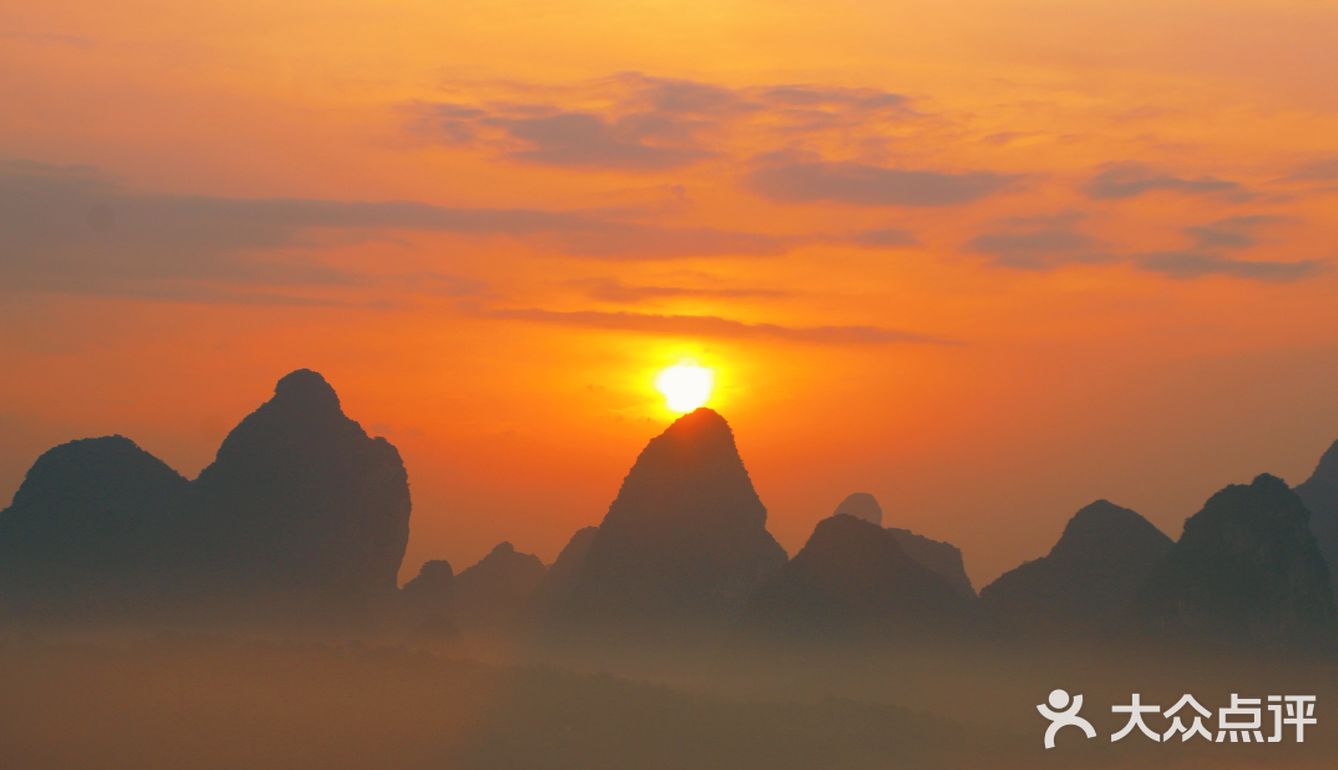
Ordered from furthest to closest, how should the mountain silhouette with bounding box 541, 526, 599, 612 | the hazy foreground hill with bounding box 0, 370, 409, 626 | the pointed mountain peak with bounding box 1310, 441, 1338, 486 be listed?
the mountain silhouette with bounding box 541, 526, 599, 612
the pointed mountain peak with bounding box 1310, 441, 1338, 486
the hazy foreground hill with bounding box 0, 370, 409, 626

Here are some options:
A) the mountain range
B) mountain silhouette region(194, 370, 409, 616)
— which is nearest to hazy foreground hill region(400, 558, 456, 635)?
the mountain range

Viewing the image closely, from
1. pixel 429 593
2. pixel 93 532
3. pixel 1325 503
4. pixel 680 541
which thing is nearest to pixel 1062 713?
pixel 1325 503

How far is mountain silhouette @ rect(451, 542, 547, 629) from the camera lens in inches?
5368

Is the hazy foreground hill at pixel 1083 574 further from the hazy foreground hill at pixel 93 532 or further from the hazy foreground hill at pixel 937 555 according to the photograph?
the hazy foreground hill at pixel 93 532

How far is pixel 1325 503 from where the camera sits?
10819 centimetres

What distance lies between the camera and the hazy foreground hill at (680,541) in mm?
112625

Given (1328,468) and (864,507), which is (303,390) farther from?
(864,507)

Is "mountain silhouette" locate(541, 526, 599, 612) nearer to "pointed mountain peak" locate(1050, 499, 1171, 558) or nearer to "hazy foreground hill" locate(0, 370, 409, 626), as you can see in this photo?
"hazy foreground hill" locate(0, 370, 409, 626)

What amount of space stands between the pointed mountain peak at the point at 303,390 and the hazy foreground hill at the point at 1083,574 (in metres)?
38.7

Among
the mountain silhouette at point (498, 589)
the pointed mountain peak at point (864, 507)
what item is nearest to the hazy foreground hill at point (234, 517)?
the mountain silhouette at point (498, 589)

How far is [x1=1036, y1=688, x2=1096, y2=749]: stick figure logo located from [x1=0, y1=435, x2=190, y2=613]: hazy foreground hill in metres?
48.8

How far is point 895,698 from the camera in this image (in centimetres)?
8138

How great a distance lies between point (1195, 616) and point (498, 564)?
300 ft

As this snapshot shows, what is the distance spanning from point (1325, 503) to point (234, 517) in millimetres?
65274
